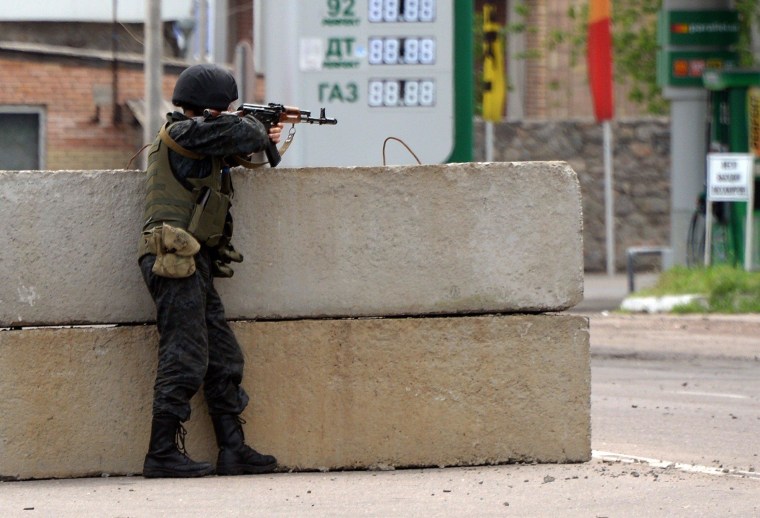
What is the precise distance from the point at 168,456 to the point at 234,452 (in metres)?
0.30

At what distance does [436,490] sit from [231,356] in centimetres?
108

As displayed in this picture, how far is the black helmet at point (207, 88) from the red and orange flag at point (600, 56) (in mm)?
16247

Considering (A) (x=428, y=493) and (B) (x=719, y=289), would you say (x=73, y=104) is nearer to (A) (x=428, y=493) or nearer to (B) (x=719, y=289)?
(B) (x=719, y=289)

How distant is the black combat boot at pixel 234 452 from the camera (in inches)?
298

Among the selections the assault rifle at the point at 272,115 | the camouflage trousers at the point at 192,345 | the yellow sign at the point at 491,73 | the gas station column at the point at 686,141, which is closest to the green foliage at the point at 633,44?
the yellow sign at the point at 491,73

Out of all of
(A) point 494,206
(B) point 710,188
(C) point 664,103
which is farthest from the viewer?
(C) point 664,103

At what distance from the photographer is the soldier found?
7281mm

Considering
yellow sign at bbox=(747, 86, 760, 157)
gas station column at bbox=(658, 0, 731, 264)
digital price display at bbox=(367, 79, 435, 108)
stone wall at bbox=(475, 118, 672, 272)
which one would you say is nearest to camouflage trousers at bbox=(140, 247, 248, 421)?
digital price display at bbox=(367, 79, 435, 108)

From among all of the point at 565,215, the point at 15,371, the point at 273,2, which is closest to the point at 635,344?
the point at 273,2

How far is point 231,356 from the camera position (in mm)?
7508

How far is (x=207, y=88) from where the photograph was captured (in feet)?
24.6

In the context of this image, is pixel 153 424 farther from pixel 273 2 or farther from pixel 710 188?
pixel 710 188

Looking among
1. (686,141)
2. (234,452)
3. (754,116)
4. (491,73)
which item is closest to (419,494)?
(234,452)

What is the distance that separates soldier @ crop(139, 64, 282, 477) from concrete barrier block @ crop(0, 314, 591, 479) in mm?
205
